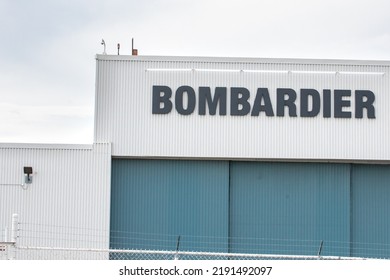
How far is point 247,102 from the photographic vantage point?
26.0 meters

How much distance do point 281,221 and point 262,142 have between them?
278 cm

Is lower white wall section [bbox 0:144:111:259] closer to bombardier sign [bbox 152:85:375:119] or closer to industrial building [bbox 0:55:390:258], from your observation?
industrial building [bbox 0:55:390:258]

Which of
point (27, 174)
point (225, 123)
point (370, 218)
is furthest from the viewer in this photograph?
point (370, 218)

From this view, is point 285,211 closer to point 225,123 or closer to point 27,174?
point 225,123

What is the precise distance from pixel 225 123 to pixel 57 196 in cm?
611

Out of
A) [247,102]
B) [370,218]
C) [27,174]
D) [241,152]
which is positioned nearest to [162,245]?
[241,152]

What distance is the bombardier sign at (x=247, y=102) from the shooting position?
25.9m

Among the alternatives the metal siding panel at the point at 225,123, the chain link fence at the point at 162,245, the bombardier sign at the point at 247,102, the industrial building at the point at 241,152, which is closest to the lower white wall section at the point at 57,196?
the chain link fence at the point at 162,245

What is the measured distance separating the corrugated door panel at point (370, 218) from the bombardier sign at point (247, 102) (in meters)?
2.54

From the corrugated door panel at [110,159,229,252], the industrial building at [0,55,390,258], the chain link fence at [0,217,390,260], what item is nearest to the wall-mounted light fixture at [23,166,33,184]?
the chain link fence at [0,217,390,260]

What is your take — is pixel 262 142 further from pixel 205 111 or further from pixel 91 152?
pixel 91 152

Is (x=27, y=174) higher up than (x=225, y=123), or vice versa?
(x=225, y=123)

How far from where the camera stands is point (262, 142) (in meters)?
25.9
